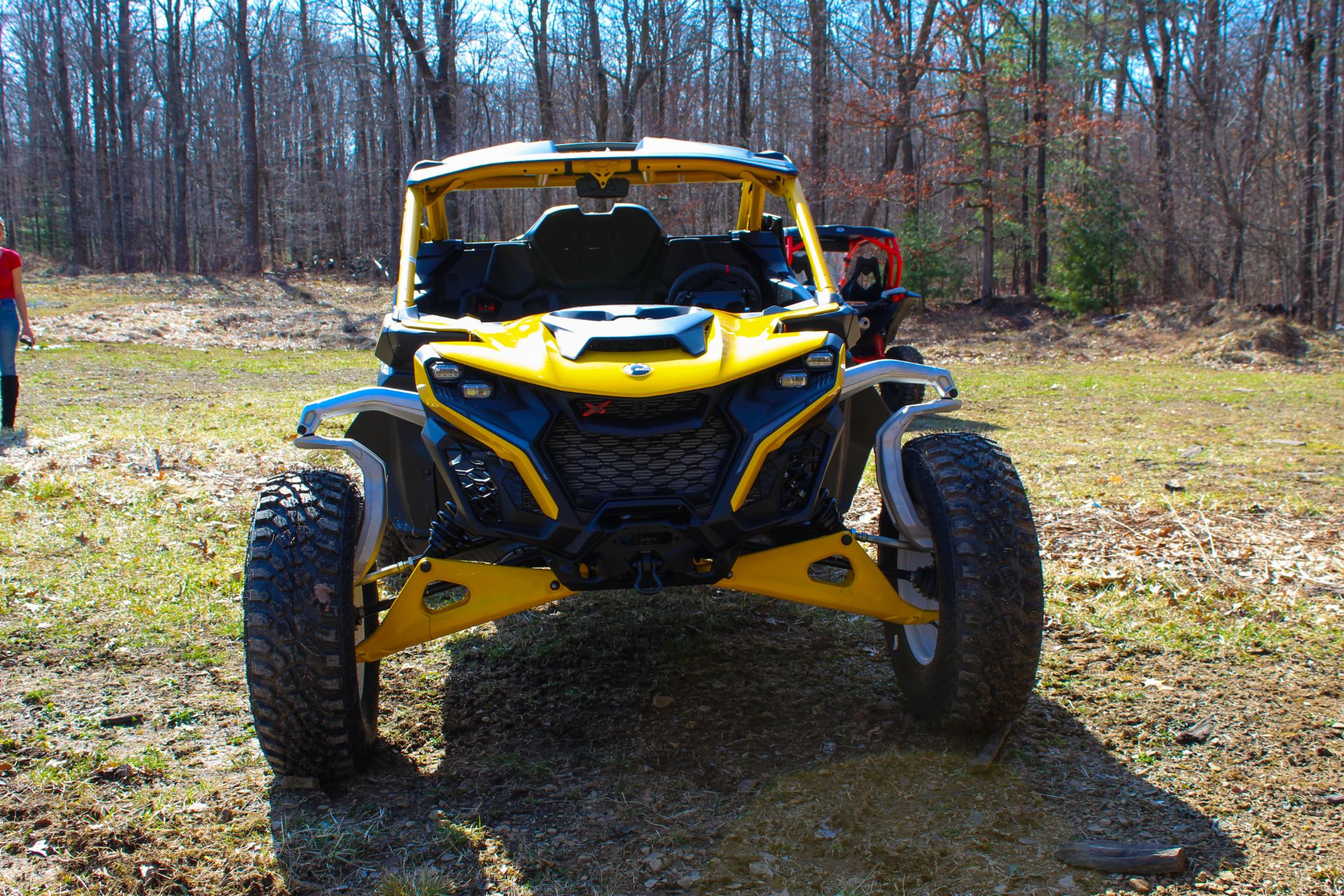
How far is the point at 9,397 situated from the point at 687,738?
24.7ft

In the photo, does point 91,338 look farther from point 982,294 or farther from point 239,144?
point 239,144

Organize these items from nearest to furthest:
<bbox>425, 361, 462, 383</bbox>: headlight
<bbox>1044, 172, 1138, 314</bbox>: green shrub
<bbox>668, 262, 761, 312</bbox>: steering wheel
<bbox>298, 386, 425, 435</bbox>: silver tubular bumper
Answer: <bbox>425, 361, 462, 383</bbox>: headlight < <bbox>298, 386, 425, 435</bbox>: silver tubular bumper < <bbox>668, 262, 761, 312</bbox>: steering wheel < <bbox>1044, 172, 1138, 314</bbox>: green shrub

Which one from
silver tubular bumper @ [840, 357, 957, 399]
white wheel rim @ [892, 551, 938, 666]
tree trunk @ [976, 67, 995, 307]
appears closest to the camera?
silver tubular bumper @ [840, 357, 957, 399]

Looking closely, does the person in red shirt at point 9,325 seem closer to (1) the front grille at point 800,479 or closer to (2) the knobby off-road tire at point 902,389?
(2) the knobby off-road tire at point 902,389

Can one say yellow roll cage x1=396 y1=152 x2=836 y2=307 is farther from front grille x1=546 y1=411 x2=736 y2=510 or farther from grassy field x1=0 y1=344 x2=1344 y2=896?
grassy field x1=0 y1=344 x2=1344 y2=896

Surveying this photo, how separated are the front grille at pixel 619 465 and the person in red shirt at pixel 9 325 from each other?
294 inches

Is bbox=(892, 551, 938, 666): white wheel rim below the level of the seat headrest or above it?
below

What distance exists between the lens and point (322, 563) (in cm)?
287

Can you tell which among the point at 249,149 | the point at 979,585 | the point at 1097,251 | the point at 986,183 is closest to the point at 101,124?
the point at 249,149

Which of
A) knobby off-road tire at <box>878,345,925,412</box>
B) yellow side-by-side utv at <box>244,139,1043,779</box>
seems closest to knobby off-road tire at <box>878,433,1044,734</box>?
yellow side-by-side utv at <box>244,139,1043,779</box>

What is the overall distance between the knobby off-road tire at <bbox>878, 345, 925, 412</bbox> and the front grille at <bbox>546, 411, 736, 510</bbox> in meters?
5.62

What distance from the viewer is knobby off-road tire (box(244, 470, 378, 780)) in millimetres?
2807

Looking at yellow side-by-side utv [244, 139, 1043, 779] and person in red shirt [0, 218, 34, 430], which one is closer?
yellow side-by-side utv [244, 139, 1043, 779]

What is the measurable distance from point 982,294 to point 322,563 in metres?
20.6
